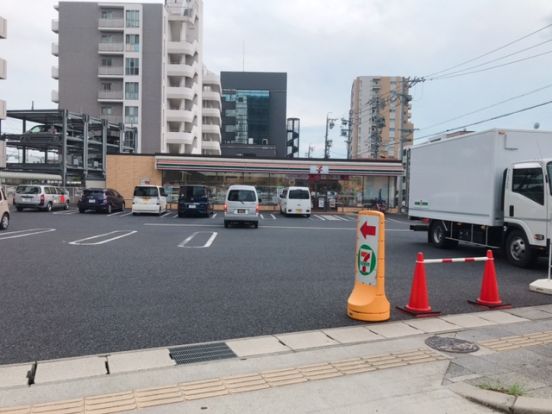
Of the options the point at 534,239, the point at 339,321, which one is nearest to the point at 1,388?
the point at 339,321

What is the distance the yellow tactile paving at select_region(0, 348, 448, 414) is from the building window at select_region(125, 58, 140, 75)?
2565 inches

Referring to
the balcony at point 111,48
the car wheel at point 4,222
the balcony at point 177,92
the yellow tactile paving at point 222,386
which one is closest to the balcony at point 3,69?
the car wheel at point 4,222

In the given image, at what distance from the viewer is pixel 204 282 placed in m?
8.93

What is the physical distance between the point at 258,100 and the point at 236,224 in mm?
91337

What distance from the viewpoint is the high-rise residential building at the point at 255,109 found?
112125mm

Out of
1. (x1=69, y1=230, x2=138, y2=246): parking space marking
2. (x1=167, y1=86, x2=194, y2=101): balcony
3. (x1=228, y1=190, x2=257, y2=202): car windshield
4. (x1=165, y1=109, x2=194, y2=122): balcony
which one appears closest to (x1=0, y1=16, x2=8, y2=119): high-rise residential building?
(x1=228, y1=190, x2=257, y2=202): car windshield

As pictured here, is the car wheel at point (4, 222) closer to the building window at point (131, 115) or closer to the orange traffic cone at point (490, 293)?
the orange traffic cone at point (490, 293)

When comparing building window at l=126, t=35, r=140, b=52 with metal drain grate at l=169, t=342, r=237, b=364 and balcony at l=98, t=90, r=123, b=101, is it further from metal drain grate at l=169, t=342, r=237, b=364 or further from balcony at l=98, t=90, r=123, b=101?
metal drain grate at l=169, t=342, r=237, b=364

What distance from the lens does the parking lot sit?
587cm

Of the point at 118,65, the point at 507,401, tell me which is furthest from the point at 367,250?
the point at 118,65

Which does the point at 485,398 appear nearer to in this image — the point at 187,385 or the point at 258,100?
the point at 187,385

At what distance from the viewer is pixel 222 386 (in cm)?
430

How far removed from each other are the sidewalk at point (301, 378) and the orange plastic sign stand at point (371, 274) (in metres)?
0.68

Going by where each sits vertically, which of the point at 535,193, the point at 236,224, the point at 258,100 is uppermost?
the point at 258,100
